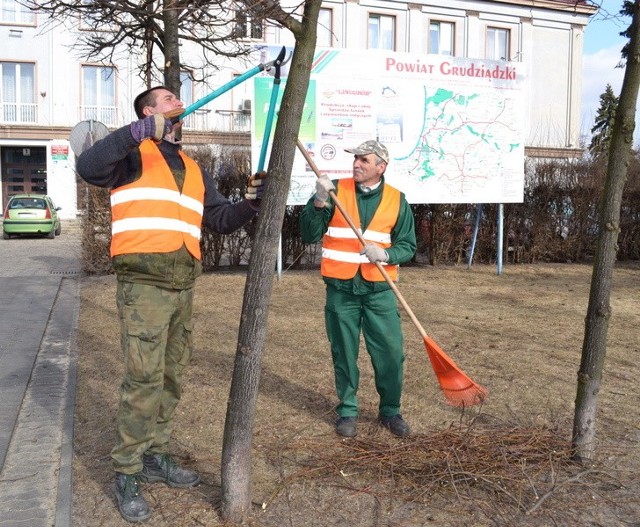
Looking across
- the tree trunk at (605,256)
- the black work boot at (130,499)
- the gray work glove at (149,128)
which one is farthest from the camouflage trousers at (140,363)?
the tree trunk at (605,256)

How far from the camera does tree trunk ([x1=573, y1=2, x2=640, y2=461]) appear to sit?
381 cm

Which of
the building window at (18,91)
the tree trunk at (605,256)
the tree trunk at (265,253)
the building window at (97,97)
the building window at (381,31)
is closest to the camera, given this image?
the tree trunk at (265,253)

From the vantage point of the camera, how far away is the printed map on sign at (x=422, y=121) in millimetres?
10695

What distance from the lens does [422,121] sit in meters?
11.8

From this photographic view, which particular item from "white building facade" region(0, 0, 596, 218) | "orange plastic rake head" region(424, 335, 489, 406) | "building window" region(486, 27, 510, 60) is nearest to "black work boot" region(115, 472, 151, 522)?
"orange plastic rake head" region(424, 335, 489, 406)

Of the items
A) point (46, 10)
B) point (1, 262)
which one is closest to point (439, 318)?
point (46, 10)

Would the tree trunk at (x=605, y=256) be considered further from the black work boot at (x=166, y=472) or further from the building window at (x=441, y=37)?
the building window at (x=441, y=37)

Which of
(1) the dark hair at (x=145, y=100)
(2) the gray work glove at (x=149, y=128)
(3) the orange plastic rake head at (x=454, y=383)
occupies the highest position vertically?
(1) the dark hair at (x=145, y=100)

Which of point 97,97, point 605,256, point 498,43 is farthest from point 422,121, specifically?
point 498,43

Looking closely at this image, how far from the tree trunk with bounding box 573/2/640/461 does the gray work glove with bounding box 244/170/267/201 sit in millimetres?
1845

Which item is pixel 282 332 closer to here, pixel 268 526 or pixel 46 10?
pixel 46 10

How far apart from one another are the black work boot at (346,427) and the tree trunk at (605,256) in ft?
4.27

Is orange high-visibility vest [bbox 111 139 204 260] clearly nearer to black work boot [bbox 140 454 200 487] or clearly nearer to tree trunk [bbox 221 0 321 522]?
tree trunk [bbox 221 0 321 522]

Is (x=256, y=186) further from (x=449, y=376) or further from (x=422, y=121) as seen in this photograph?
(x=422, y=121)
